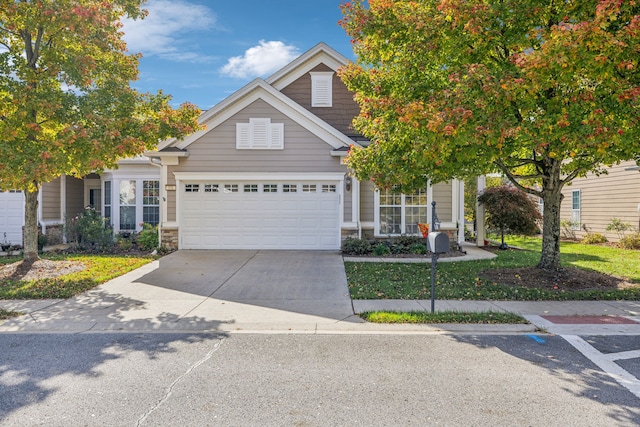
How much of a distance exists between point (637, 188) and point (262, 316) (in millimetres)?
16988

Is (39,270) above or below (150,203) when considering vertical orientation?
below

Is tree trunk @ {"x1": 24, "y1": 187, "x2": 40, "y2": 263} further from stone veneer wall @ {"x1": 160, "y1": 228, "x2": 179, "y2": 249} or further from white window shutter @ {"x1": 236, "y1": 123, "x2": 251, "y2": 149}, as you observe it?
white window shutter @ {"x1": 236, "y1": 123, "x2": 251, "y2": 149}

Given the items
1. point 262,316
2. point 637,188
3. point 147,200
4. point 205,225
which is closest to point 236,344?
point 262,316

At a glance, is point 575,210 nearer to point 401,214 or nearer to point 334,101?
point 401,214

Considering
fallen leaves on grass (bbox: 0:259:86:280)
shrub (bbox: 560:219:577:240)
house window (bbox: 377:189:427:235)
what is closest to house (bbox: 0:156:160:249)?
fallen leaves on grass (bbox: 0:259:86:280)

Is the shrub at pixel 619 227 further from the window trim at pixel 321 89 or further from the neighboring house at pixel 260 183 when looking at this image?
the window trim at pixel 321 89

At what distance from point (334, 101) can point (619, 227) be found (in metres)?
12.9

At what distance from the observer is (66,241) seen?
50.5 ft

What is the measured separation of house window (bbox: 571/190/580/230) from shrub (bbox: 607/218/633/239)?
2704 millimetres

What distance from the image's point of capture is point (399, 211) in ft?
45.8

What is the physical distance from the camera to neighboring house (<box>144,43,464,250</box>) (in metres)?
13.3

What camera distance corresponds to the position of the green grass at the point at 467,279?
7520mm

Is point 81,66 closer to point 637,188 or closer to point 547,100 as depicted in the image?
point 547,100

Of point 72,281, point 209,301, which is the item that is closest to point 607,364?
point 209,301
